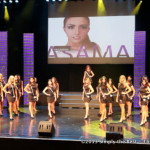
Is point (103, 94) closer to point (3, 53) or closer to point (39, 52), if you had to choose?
point (3, 53)

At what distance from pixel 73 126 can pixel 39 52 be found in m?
6.52

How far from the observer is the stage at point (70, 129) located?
5012mm

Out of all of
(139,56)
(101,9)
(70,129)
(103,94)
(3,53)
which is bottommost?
(70,129)

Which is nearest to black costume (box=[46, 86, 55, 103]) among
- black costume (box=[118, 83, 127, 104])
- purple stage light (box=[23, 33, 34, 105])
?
black costume (box=[118, 83, 127, 104])

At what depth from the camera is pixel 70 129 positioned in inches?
288

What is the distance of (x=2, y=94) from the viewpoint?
9219mm

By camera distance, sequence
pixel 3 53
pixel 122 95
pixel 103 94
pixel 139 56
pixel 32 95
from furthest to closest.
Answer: pixel 3 53 < pixel 139 56 < pixel 32 95 < pixel 103 94 < pixel 122 95

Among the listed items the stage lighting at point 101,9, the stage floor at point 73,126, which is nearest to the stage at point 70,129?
the stage floor at point 73,126

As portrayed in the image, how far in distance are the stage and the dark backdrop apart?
10.1 ft

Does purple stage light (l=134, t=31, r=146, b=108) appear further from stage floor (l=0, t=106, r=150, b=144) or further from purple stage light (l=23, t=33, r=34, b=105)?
purple stage light (l=23, t=33, r=34, b=105)

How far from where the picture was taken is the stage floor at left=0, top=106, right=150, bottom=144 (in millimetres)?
6416

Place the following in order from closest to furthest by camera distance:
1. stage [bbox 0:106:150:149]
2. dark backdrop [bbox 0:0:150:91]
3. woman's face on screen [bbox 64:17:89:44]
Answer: stage [bbox 0:106:150:149]
woman's face on screen [bbox 64:17:89:44]
dark backdrop [bbox 0:0:150:91]

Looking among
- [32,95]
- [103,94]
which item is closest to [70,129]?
[103,94]

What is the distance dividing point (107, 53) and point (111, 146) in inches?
314
